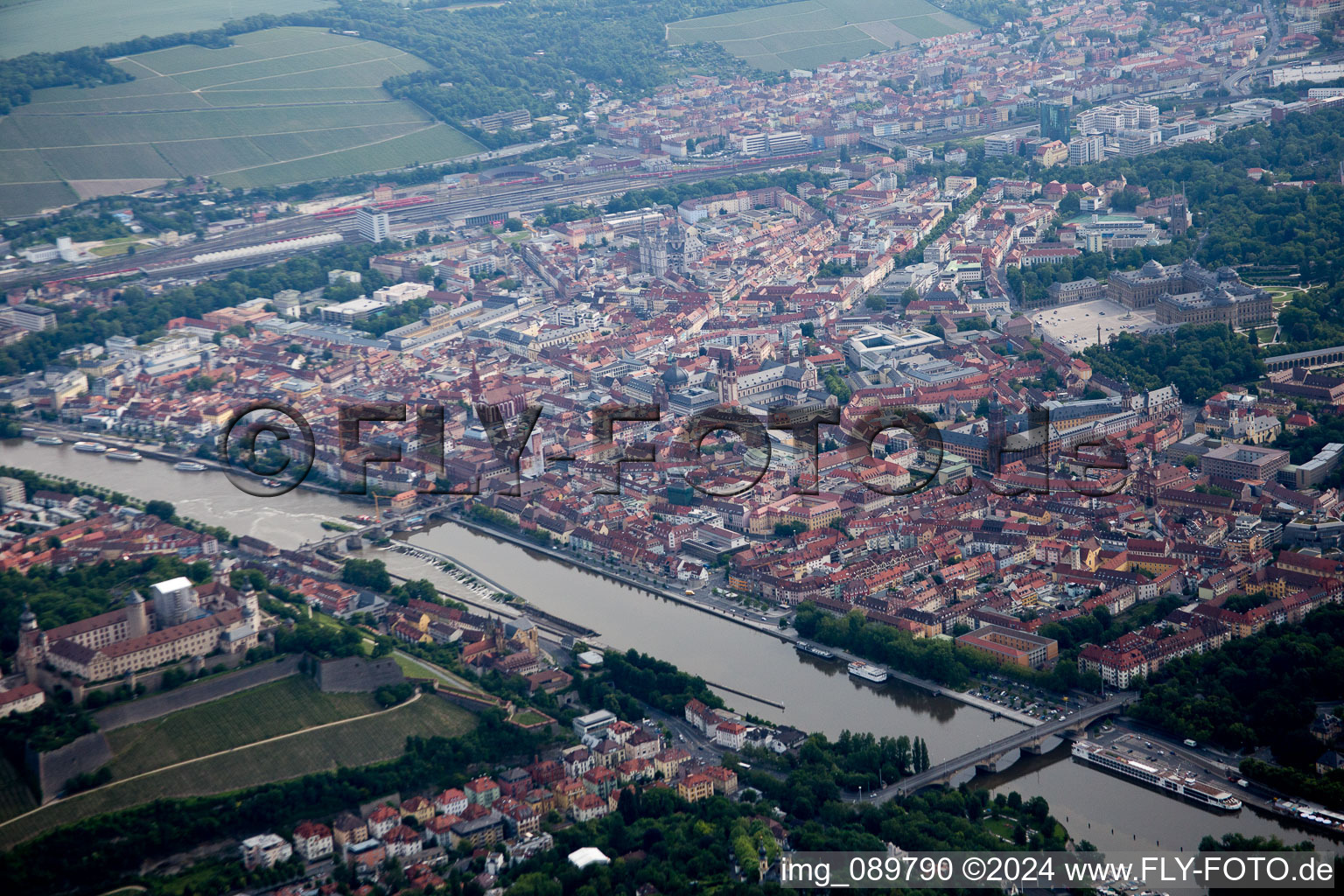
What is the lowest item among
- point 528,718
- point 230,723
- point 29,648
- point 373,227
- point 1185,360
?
point 528,718

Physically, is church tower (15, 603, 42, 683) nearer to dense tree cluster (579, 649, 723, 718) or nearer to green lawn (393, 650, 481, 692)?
green lawn (393, 650, 481, 692)

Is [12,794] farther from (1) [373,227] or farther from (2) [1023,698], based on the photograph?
(1) [373,227]

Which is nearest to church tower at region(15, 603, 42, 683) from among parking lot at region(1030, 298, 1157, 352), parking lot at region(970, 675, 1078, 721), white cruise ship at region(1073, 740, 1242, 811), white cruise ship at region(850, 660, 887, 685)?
white cruise ship at region(850, 660, 887, 685)

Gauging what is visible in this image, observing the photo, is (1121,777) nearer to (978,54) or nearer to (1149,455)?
(1149,455)

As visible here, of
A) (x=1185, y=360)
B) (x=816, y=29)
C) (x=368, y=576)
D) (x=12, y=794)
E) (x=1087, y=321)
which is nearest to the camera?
(x=12, y=794)

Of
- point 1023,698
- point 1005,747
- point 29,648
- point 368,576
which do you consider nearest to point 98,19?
point 368,576

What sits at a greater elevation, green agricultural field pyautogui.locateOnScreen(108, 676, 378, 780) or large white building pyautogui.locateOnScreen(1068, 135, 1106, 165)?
large white building pyautogui.locateOnScreen(1068, 135, 1106, 165)
